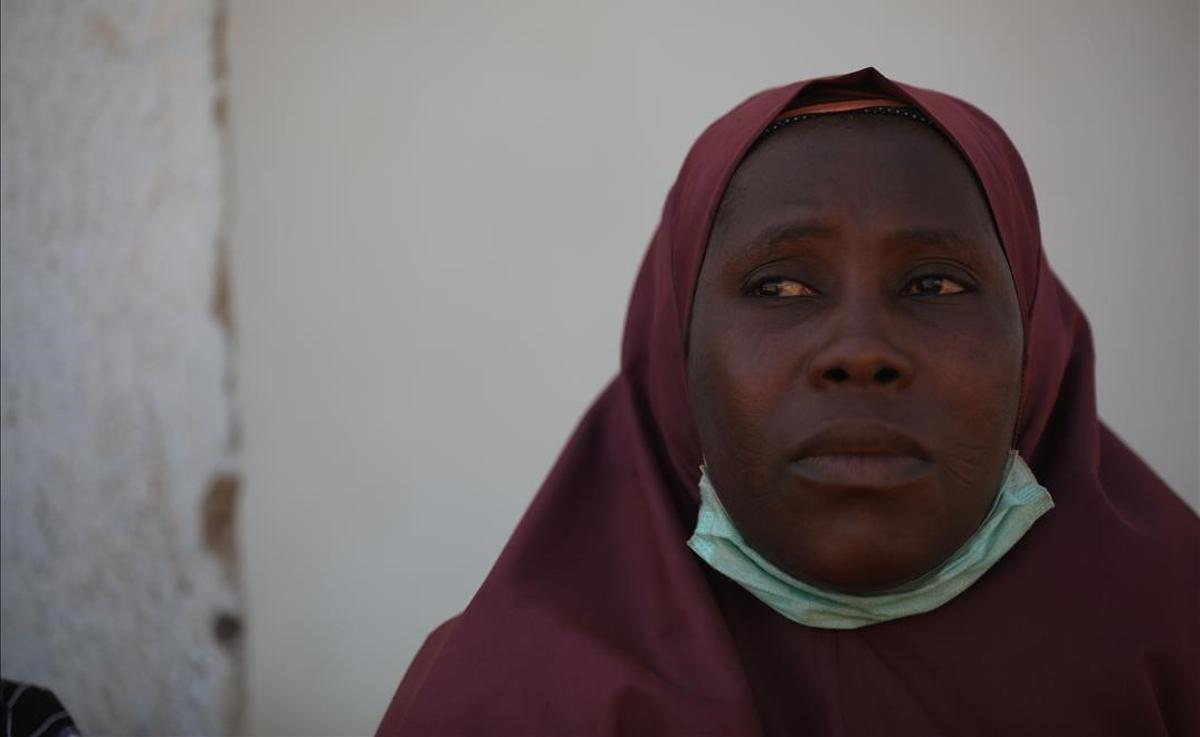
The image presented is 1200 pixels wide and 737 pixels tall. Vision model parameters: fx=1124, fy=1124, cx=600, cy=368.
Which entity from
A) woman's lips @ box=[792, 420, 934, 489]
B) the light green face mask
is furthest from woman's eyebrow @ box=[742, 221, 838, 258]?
the light green face mask

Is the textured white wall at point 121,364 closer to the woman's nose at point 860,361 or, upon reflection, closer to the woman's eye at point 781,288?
the woman's eye at point 781,288

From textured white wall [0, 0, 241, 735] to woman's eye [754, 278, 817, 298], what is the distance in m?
1.73

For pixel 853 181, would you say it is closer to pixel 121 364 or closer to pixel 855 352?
pixel 855 352

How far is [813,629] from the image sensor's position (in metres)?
1.72

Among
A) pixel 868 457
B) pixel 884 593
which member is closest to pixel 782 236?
pixel 868 457

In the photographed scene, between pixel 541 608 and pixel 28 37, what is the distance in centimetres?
225

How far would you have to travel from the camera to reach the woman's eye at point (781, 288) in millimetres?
1681

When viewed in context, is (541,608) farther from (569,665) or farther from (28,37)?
(28,37)

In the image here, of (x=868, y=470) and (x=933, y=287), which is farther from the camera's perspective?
(x=933, y=287)

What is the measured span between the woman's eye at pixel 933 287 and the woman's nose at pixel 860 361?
0.43ft

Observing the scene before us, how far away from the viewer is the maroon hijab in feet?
5.33

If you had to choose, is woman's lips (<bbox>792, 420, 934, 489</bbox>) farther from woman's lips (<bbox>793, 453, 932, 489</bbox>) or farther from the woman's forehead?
the woman's forehead

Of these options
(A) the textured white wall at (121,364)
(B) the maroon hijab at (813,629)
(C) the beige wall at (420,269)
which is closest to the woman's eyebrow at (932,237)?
(B) the maroon hijab at (813,629)

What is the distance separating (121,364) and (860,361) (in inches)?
82.1
